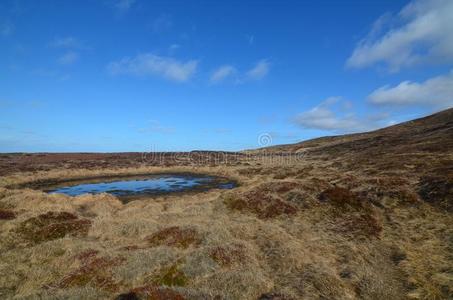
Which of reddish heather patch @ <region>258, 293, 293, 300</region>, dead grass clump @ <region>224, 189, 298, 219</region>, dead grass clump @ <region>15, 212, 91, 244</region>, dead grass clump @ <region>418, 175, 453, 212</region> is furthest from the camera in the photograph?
dead grass clump @ <region>224, 189, 298, 219</region>

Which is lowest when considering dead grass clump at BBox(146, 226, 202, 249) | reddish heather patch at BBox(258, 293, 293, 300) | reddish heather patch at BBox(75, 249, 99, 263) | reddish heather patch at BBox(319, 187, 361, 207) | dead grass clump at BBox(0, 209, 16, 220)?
reddish heather patch at BBox(258, 293, 293, 300)

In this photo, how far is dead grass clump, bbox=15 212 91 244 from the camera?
2044cm

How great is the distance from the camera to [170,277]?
1394cm

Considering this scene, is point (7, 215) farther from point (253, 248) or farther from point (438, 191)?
point (438, 191)

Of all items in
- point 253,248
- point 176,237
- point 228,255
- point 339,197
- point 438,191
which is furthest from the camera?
point 339,197

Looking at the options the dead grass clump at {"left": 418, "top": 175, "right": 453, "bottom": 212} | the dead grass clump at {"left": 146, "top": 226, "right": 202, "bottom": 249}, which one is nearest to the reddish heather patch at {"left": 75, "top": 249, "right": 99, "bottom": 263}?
the dead grass clump at {"left": 146, "top": 226, "right": 202, "bottom": 249}

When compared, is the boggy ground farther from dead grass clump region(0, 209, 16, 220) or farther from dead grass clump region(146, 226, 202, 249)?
dead grass clump region(0, 209, 16, 220)

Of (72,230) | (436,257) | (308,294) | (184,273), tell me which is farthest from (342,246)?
(72,230)

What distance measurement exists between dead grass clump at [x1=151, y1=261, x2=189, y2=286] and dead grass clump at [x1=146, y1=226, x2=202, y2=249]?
10.1 ft

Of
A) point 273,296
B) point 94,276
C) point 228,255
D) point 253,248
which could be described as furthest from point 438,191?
point 94,276

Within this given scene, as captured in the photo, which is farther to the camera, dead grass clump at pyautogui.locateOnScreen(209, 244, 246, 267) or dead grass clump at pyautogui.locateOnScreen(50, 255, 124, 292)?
dead grass clump at pyautogui.locateOnScreen(209, 244, 246, 267)

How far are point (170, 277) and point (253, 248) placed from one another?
4823mm

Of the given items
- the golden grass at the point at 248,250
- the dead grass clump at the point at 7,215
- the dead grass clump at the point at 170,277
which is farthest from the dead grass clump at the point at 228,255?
the dead grass clump at the point at 7,215

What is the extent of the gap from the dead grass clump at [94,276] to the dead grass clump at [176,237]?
128 inches
